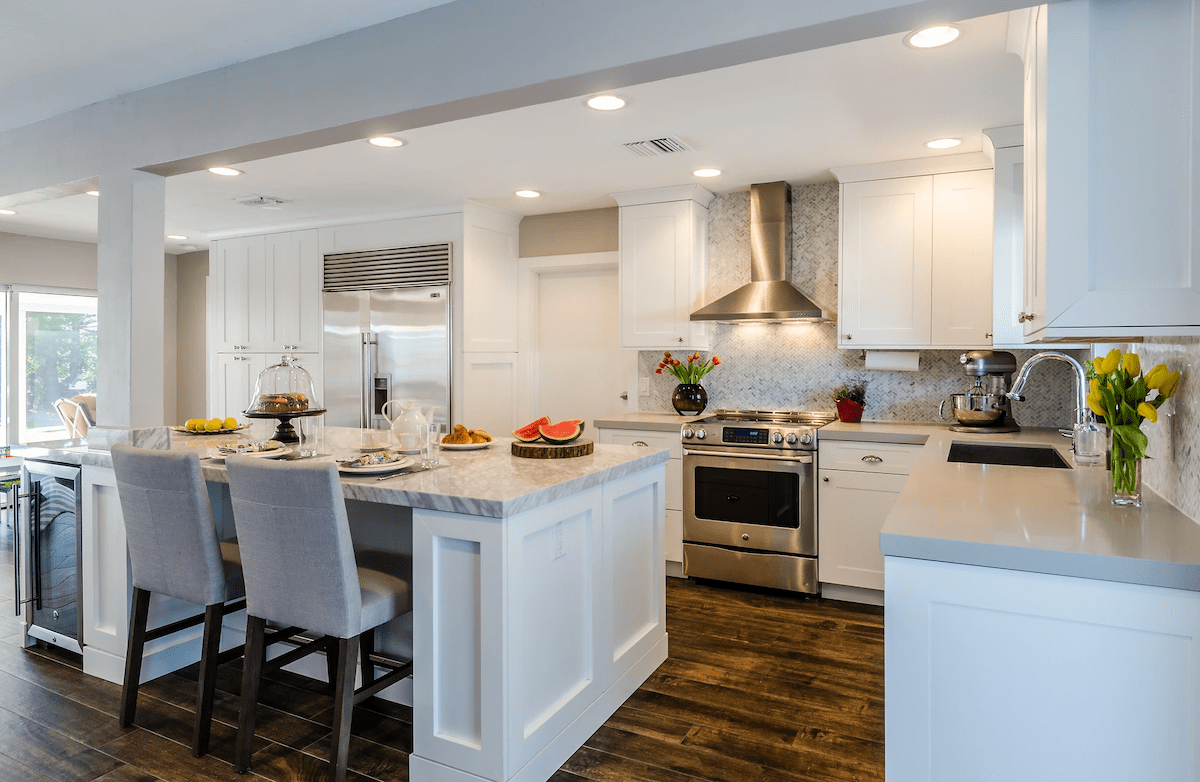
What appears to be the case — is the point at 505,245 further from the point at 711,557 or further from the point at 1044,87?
the point at 1044,87

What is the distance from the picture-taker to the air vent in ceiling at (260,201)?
4891 millimetres

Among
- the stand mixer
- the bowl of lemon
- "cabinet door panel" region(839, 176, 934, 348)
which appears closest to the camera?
the bowl of lemon

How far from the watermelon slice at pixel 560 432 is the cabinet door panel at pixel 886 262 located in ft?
6.56

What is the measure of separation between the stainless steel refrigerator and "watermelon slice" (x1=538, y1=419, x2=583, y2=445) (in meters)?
2.41

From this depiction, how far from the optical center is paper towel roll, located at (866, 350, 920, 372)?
166 inches

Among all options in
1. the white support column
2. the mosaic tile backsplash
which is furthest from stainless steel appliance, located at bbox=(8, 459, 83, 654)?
the mosaic tile backsplash

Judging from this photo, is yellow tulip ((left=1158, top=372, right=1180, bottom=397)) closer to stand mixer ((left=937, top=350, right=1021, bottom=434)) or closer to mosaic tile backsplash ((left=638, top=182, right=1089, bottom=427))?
stand mixer ((left=937, top=350, right=1021, bottom=434))

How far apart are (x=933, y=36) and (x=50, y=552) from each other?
3.91 m

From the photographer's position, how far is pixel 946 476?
91.7 inches

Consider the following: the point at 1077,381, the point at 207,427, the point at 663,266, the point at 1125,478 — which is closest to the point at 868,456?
the point at 1077,381

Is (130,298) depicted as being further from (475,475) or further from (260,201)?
(260,201)

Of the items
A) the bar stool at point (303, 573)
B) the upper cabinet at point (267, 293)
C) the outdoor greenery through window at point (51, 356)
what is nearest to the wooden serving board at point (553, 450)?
the bar stool at point (303, 573)

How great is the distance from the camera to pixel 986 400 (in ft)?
12.6

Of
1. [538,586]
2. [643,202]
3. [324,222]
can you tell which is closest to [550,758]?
[538,586]
